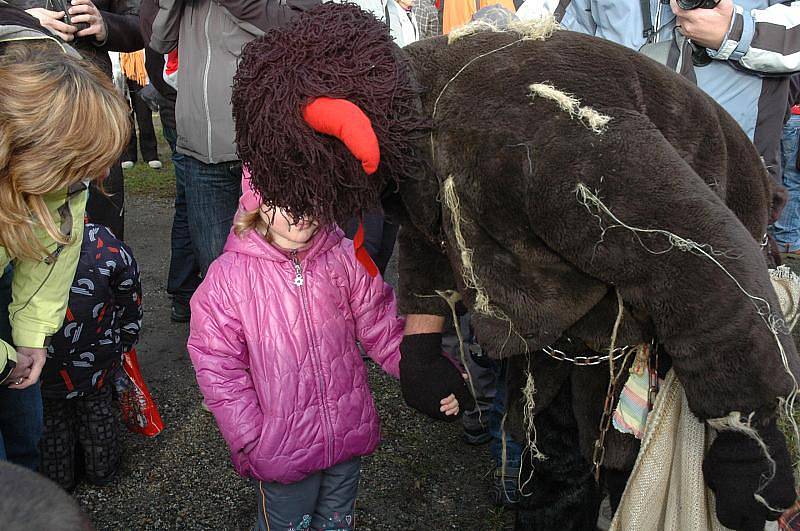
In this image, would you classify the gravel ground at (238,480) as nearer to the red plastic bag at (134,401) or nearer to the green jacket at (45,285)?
the red plastic bag at (134,401)

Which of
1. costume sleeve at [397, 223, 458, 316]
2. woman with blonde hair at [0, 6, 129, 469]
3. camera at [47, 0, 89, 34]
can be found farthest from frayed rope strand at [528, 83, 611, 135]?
camera at [47, 0, 89, 34]

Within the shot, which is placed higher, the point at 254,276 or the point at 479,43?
the point at 479,43

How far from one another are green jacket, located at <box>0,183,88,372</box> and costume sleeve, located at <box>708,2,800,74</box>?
6.64ft

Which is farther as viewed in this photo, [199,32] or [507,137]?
[199,32]

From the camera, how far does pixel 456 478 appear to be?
281cm

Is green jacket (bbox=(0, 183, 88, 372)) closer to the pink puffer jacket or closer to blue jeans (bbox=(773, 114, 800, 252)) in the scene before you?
the pink puffer jacket

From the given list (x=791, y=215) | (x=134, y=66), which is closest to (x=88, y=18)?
(x=134, y=66)

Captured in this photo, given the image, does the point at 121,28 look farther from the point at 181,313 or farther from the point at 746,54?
the point at 746,54

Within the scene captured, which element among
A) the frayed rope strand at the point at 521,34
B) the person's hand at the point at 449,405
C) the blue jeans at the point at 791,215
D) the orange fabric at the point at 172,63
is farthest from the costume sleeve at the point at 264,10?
the blue jeans at the point at 791,215

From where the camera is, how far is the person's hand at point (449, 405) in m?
1.83

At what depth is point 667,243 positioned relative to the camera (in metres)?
1.29

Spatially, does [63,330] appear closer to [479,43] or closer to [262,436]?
[262,436]

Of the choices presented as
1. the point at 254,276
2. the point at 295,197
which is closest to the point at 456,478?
the point at 254,276

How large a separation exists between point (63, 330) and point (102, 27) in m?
1.39
